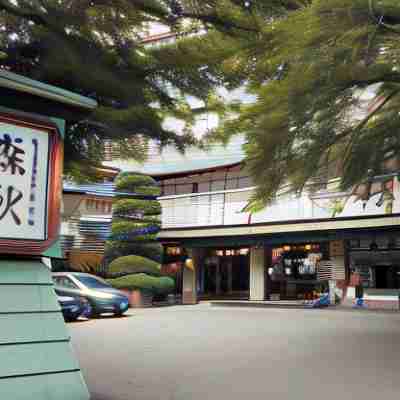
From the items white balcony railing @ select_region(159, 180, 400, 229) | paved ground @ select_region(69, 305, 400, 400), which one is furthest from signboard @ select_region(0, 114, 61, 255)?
white balcony railing @ select_region(159, 180, 400, 229)

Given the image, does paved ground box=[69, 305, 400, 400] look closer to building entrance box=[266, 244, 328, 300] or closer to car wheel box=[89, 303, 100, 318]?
car wheel box=[89, 303, 100, 318]

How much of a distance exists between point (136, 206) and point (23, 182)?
67.3 feet

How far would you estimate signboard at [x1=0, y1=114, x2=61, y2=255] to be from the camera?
3.62 metres

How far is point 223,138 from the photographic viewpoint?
6488 millimetres

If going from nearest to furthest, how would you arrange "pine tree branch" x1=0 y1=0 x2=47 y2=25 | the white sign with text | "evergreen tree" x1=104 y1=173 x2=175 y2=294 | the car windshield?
the white sign with text → "pine tree branch" x1=0 y1=0 x2=47 y2=25 → the car windshield → "evergreen tree" x1=104 y1=173 x2=175 y2=294

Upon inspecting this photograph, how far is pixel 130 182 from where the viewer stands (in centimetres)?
2448

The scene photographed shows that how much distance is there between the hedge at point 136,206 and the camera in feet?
79.2

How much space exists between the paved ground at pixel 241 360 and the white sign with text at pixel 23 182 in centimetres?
292

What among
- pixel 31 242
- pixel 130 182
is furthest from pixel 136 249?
pixel 31 242

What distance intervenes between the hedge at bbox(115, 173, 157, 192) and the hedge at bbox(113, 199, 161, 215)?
0.67 m

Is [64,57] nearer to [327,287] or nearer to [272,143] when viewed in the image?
[272,143]

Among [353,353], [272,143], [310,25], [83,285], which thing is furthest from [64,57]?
[83,285]

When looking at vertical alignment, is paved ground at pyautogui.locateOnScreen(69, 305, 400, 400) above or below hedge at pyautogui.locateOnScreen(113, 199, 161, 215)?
below

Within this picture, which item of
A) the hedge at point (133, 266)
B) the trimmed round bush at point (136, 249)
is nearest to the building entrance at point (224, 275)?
the trimmed round bush at point (136, 249)
